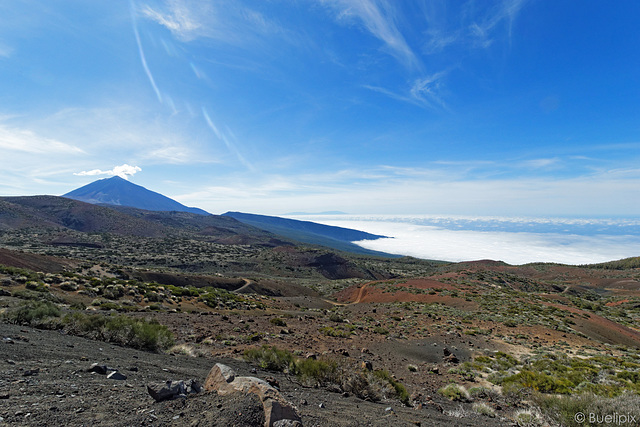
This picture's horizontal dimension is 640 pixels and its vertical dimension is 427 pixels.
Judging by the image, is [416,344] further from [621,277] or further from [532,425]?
[621,277]

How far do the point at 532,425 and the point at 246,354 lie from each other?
25.5ft

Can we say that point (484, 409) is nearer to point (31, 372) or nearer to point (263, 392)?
point (263, 392)

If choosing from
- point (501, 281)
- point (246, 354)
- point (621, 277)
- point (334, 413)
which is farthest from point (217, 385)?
point (621, 277)

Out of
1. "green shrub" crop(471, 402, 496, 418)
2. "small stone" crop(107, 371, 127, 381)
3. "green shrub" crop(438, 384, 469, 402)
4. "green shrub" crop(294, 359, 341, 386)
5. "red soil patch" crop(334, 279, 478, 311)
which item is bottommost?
"red soil patch" crop(334, 279, 478, 311)

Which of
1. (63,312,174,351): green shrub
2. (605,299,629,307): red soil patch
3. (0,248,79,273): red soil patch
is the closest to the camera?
(63,312,174,351): green shrub

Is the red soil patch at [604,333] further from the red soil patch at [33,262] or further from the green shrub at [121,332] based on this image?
the red soil patch at [33,262]

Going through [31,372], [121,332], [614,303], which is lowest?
[614,303]

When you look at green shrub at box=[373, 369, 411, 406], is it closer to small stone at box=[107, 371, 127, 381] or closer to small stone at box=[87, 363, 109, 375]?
small stone at box=[107, 371, 127, 381]

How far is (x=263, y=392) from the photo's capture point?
13.5ft

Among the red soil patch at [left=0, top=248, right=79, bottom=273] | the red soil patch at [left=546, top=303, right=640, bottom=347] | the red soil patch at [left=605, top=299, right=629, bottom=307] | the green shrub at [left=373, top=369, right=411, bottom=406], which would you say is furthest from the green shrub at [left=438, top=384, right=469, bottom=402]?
the red soil patch at [left=605, top=299, right=629, bottom=307]

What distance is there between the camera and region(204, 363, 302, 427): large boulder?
12.4ft

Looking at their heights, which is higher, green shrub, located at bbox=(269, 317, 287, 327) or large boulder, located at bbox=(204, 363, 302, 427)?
large boulder, located at bbox=(204, 363, 302, 427)

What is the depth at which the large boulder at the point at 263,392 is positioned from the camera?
377cm

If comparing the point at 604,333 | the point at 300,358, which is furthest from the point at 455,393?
the point at 604,333
